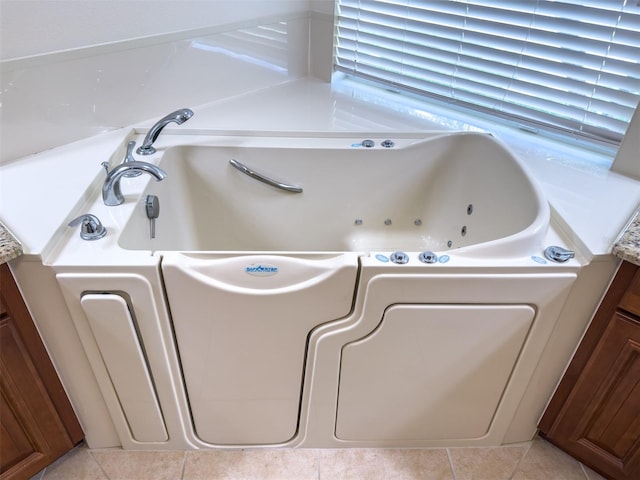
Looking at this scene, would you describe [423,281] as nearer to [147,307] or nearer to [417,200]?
[147,307]

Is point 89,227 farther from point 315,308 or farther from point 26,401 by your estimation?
point 315,308

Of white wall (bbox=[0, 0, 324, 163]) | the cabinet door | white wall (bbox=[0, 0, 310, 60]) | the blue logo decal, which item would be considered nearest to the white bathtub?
the blue logo decal

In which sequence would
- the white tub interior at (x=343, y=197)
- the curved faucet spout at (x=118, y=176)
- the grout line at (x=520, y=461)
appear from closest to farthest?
the curved faucet spout at (x=118, y=176) < the grout line at (x=520, y=461) < the white tub interior at (x=343, y=197)

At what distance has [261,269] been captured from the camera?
1105 millimetres

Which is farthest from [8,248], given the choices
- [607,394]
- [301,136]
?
[607,394]

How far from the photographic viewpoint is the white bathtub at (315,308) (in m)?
1.11

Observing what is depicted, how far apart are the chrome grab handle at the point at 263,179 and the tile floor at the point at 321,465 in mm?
889

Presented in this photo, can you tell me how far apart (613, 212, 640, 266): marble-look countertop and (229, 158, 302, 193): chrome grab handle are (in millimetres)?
1021

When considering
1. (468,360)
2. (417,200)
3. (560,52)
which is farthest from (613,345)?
(560,52)

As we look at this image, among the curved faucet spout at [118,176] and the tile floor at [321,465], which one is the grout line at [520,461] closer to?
the tile floor at [321,465]

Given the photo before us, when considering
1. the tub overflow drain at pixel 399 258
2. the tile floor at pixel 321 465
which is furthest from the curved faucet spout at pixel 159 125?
the tile floor at pixel 321 465

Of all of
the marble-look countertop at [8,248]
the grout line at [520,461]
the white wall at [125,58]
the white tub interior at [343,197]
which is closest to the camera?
the marble-look countertop at [8,248]

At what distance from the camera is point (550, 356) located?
1276 mm

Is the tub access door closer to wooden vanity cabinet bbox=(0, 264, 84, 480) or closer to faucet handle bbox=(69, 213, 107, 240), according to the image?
faucet handle bbox=(69, 213, 107, 240)
